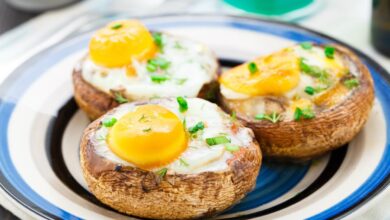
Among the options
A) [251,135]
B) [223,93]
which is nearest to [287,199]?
[251,135]

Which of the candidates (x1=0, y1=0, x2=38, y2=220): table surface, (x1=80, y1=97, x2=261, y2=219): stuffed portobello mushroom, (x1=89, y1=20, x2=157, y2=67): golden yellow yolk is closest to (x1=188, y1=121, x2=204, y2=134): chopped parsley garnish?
(x1=80, y1=97, x2=261, y2=219): stuffed portobello mushroom

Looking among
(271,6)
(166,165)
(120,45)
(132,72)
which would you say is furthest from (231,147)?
(271,6)

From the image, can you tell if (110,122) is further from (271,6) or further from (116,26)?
(271,6)

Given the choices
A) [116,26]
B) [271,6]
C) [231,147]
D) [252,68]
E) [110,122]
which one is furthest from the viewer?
[271,6]

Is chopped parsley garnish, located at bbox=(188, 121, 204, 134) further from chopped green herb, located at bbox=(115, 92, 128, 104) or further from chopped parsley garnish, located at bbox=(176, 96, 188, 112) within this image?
chopped green herb, located at bbox=(115, 92, 128, 104)

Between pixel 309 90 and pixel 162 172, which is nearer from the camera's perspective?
pixel 162 172

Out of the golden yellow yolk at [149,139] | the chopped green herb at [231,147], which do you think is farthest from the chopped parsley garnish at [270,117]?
the golden yellow yolk at [149,139]
